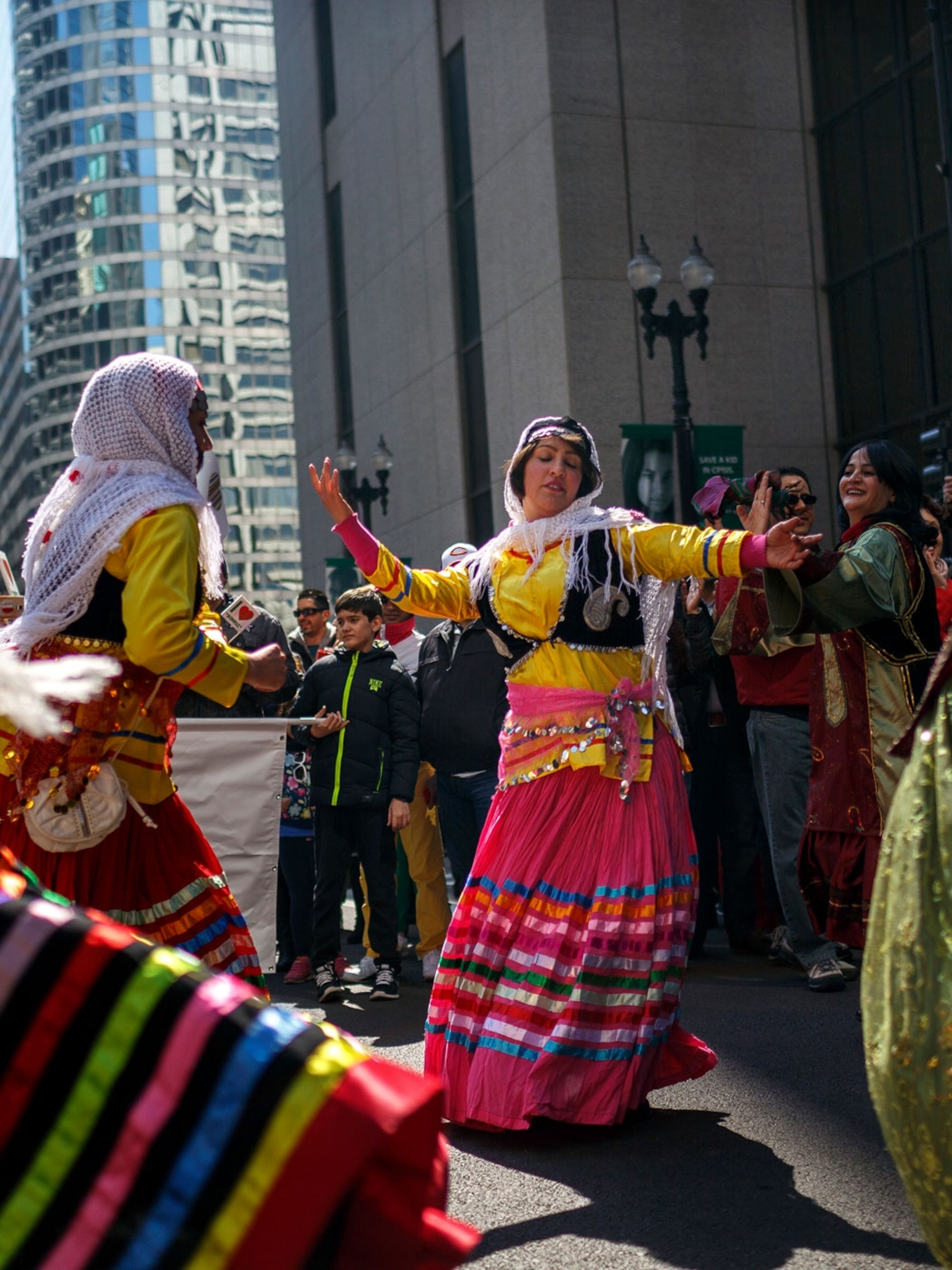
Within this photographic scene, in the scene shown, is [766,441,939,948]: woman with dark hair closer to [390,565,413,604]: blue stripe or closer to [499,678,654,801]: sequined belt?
[499,678,654,801]: sequined belt

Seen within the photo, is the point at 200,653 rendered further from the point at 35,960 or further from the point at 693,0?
the point at 693,0

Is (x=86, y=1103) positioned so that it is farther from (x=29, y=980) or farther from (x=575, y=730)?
(x=575, y=730)

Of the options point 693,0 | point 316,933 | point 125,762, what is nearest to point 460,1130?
point 125,762

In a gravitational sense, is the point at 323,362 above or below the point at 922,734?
above

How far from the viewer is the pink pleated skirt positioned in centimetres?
414

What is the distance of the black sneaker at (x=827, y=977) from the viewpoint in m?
6.30

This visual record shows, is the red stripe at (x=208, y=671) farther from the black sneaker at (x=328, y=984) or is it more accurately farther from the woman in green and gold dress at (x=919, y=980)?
the black sneaker at (x=328, y=984)

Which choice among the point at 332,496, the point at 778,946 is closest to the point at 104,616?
the point at 332,496

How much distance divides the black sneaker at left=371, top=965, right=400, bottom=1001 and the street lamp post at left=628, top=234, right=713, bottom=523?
7661 millimetres

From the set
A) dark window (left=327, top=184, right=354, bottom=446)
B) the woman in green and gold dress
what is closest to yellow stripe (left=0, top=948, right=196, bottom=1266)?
the woman in green and gold dress

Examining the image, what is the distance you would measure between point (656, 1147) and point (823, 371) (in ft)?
53.2

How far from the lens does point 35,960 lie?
155 centimetres

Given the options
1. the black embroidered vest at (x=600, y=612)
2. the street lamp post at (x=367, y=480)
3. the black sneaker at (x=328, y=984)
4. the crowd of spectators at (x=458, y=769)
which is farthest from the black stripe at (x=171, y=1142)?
the street lamp post at (x=367, y=480)

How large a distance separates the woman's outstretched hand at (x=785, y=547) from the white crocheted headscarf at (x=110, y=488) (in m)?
1.51
